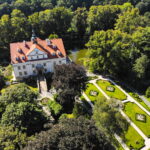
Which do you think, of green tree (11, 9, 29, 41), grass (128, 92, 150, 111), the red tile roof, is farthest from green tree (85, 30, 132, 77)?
green tree (11, 9, 29, 41)

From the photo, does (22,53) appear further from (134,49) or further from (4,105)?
(134,49)

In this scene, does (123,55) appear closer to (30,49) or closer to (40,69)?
(40,69)

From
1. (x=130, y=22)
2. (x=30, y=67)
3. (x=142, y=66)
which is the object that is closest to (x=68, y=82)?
(x=30, y=67)

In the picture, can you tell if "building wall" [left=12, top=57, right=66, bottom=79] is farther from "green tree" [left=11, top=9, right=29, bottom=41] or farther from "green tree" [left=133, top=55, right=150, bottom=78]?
"green tree" [left=11, top=9, right=29, bottom=41]

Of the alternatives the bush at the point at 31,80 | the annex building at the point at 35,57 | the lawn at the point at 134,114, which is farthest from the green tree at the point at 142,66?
the bush at the point at 31,80

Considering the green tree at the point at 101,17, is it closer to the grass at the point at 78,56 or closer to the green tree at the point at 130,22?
the grass at the point at 78,56
